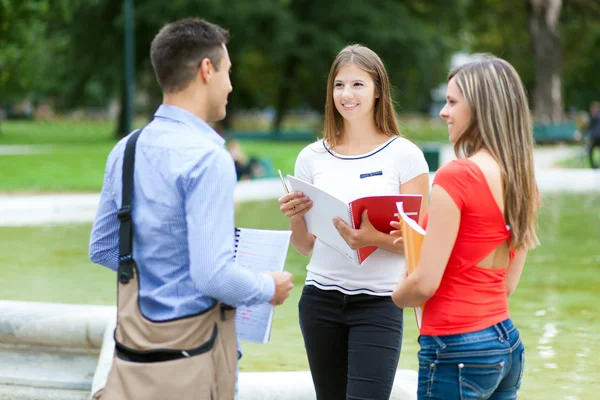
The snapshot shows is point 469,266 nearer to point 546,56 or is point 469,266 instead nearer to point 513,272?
point 513,272

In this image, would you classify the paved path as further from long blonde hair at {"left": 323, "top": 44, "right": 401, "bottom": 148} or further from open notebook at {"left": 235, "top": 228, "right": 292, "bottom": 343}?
open notebook at {"left": 235, "top": 228, "right": 292, "bottom": 343}

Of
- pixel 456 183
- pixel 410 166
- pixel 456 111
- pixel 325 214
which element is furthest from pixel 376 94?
pixel 456 183

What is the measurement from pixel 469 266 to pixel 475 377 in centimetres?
35

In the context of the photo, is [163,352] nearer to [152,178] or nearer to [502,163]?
[152,178]

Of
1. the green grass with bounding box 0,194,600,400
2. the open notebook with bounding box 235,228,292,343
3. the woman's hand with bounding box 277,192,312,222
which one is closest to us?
the open notebook with bounding box 235,228,292,343

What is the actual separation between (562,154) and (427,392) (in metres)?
29.3

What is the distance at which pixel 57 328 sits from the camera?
4.80 metres

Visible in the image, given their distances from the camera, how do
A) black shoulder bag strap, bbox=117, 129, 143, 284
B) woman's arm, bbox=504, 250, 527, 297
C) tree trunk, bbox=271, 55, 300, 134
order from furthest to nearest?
tree trunk, bbox=271, 55, 300, 134 → woman's arm, bbox=504, 250, 527, 297 → black shoulder bag strap, bbox=117, 129, 143, 284

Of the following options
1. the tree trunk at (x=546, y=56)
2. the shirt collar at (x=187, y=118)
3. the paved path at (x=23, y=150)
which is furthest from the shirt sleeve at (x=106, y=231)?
the tree trunk at (x=546, y=56)

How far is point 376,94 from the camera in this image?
4.05m

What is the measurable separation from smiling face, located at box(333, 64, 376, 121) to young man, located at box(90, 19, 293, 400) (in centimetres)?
114

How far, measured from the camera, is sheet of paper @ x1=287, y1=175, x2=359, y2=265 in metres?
3.67

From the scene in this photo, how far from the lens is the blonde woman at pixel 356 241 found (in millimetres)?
3725

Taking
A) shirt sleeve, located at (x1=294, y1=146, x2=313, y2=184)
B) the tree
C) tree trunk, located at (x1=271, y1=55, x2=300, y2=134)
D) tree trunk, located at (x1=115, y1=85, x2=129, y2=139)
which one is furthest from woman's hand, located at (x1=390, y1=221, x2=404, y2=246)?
tree trunk, located at (x1=115, y1=85, x2=129, y2=139)
